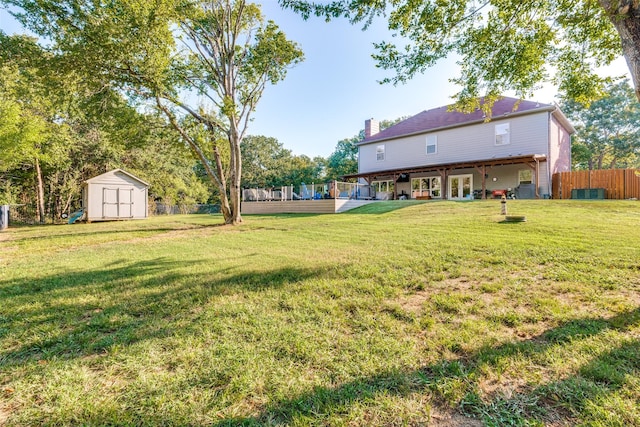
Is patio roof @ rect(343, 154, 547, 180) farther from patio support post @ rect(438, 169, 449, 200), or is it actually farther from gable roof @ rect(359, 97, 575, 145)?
gable roof @ rect(359, 97, 575, 145)

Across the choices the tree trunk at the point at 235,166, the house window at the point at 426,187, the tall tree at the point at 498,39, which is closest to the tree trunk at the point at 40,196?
the tree trunk at the point at 235,166

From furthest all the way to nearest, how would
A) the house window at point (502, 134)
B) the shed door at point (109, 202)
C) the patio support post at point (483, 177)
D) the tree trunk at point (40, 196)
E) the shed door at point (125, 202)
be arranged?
the shed door at point (125, 202), the shed door at point (109, 202), the tree trunk at point (40, 196), the house window at point (502, 134), the patio support post at point (483, 177)

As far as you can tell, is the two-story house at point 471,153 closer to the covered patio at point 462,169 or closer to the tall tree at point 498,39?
the covered patio at point 462,169

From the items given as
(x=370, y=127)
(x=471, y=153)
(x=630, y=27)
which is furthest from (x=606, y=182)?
(x=630, y=27)

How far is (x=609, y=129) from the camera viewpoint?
2847cm

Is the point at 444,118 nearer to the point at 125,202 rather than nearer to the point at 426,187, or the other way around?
the point at 426,187

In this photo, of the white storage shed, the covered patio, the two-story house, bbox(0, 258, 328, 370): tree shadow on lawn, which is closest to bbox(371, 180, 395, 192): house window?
the two-story house

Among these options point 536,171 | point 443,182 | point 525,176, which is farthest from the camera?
point 443,182

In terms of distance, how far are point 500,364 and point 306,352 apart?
1.40m

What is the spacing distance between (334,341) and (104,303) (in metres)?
2.86

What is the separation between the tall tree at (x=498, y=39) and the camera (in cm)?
A: 546

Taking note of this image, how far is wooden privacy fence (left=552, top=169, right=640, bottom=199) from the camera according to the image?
13.8 metres

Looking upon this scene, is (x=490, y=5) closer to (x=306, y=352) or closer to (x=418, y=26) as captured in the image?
(x=418, y=26)

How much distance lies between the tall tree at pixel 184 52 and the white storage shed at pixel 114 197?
1086cm
